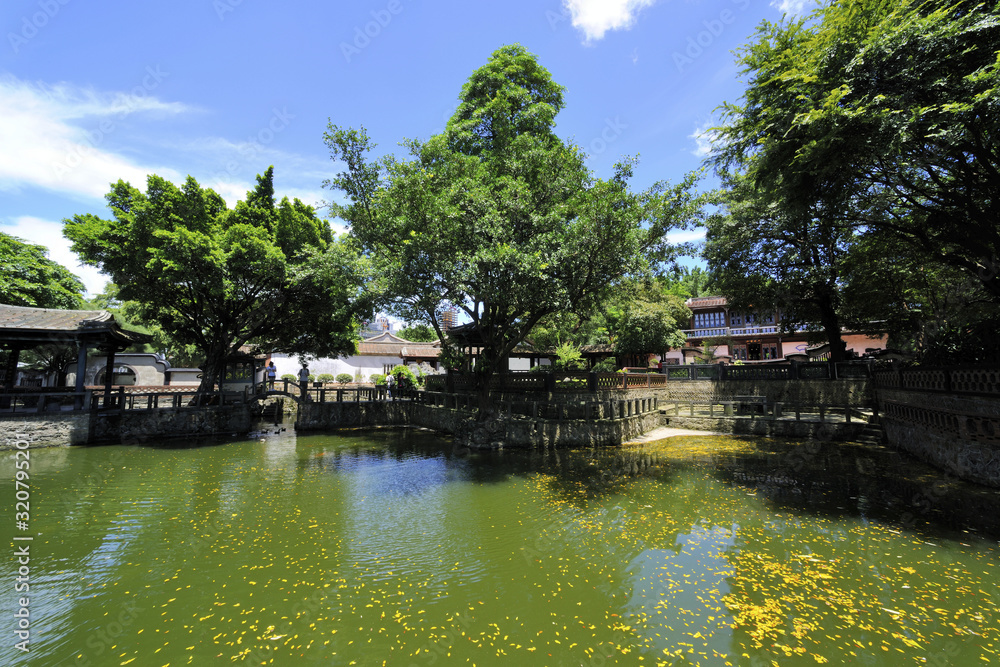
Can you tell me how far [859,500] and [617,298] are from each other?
12324 millimetres

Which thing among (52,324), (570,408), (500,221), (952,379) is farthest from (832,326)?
(52,324)

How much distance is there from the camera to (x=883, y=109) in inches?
333

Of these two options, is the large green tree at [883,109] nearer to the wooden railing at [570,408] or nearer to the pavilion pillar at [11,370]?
the wooden railing at [570,408]

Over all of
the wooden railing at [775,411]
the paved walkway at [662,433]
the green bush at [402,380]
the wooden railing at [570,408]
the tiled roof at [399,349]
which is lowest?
the paved walkway at [662,433]

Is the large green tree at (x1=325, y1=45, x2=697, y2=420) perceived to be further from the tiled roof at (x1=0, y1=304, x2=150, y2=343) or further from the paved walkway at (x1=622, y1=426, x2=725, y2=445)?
the tiled roof at (x1=0, y1=304, x2=150, y2=343)

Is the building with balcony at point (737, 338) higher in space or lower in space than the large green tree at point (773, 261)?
lower

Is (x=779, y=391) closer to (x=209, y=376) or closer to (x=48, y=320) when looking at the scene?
(x=209, y=376)

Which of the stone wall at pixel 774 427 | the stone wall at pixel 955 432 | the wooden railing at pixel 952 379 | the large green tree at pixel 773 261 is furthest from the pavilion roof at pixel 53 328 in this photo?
the large green tree at pixel 773 261

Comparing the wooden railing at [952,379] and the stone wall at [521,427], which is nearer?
the wooden railing at [952,379]

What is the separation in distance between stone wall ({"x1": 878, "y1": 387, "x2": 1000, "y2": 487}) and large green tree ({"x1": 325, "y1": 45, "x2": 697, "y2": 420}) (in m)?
8.36

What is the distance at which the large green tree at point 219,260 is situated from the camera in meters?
16.5

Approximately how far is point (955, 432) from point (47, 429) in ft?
98.8

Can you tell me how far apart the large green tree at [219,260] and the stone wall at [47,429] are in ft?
15.8

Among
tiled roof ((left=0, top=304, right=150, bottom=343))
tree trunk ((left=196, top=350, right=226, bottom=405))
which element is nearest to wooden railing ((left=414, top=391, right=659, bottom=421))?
tree trunk ((left=196, top=350, right=226, bottom=405))
